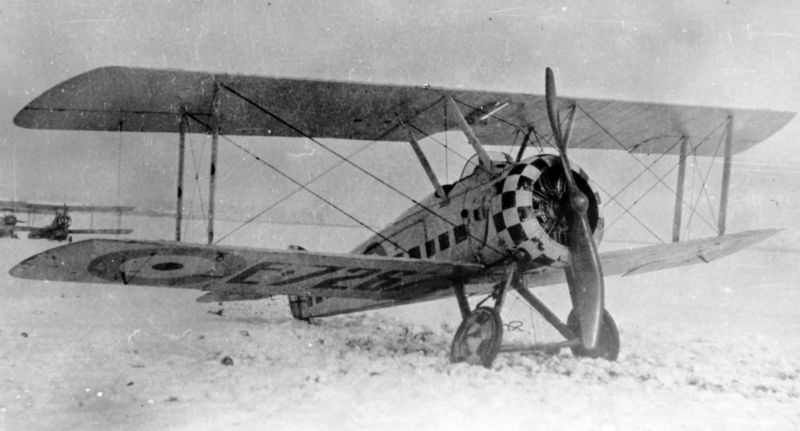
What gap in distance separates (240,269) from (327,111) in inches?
84.0

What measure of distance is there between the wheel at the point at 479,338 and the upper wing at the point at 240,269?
553 millimetres

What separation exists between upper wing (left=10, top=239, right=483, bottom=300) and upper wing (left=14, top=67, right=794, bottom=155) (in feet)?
4.67

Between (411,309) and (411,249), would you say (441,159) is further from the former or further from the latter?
(411,249)

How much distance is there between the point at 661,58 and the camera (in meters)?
8.04

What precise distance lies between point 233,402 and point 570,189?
126 inches

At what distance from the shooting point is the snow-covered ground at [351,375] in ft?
11.3

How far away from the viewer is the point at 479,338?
512cm

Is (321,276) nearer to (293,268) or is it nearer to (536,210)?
(293,268)

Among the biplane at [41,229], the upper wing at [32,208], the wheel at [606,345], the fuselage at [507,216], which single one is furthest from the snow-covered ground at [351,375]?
the upper wing at [32,208]

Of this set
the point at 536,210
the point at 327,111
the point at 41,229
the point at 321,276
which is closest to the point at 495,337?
the point at 536,210

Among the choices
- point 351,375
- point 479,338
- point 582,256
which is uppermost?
point 582,256

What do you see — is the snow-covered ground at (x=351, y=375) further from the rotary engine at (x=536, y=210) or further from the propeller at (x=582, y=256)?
the rotary engine at (x=536, y=210)

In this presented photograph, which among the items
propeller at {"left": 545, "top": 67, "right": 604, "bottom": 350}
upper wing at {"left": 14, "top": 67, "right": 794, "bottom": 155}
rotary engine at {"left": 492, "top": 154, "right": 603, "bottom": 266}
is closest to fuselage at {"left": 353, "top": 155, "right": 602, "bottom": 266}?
rotary engine at {"left": 492, "top": 154, "right": 603, "bottom": 266}

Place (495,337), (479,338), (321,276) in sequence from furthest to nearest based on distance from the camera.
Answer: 1. (321,276)
2. (479,338)
3. (495,337)
